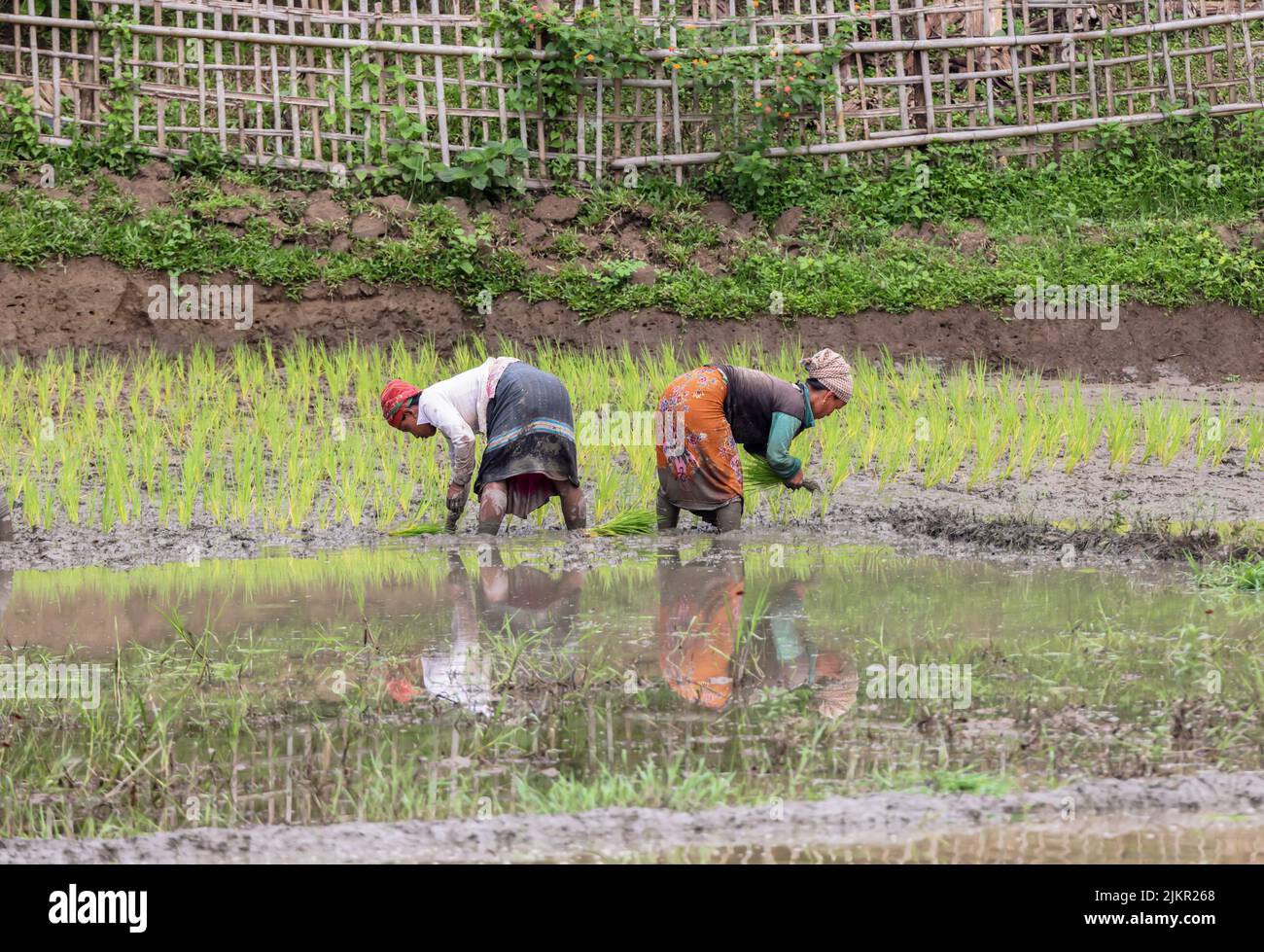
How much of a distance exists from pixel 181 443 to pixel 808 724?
5288mm

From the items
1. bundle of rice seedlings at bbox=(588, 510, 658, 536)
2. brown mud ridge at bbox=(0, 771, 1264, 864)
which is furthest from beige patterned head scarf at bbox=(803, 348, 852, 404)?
brown mud ridge at bbox=(0, 771, 1264, 864)

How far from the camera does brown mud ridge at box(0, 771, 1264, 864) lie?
10.2ft

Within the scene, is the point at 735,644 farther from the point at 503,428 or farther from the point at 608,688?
the point at 503,428

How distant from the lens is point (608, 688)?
414 cm

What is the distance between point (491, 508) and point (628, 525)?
64cm

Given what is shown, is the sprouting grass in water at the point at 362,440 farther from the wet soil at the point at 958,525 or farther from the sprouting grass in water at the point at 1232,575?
the sprouting grass in water at the point at 1232,575

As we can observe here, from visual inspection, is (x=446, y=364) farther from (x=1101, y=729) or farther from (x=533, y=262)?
(x=1101, y=729)

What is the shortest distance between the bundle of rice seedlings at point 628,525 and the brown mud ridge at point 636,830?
11.8 feet

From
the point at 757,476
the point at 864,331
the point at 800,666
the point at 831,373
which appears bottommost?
the point at 800,666

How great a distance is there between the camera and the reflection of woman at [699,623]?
13.8ft

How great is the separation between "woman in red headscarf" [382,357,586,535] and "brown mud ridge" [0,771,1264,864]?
11.3ft

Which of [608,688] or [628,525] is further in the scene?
[628,525]

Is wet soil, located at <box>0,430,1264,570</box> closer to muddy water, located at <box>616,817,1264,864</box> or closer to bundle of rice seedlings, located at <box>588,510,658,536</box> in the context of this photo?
bundle of rice seedlings, located at <box>588,510,658,536</box>

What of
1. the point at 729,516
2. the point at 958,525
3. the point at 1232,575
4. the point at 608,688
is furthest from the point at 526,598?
the point at 1232,575
